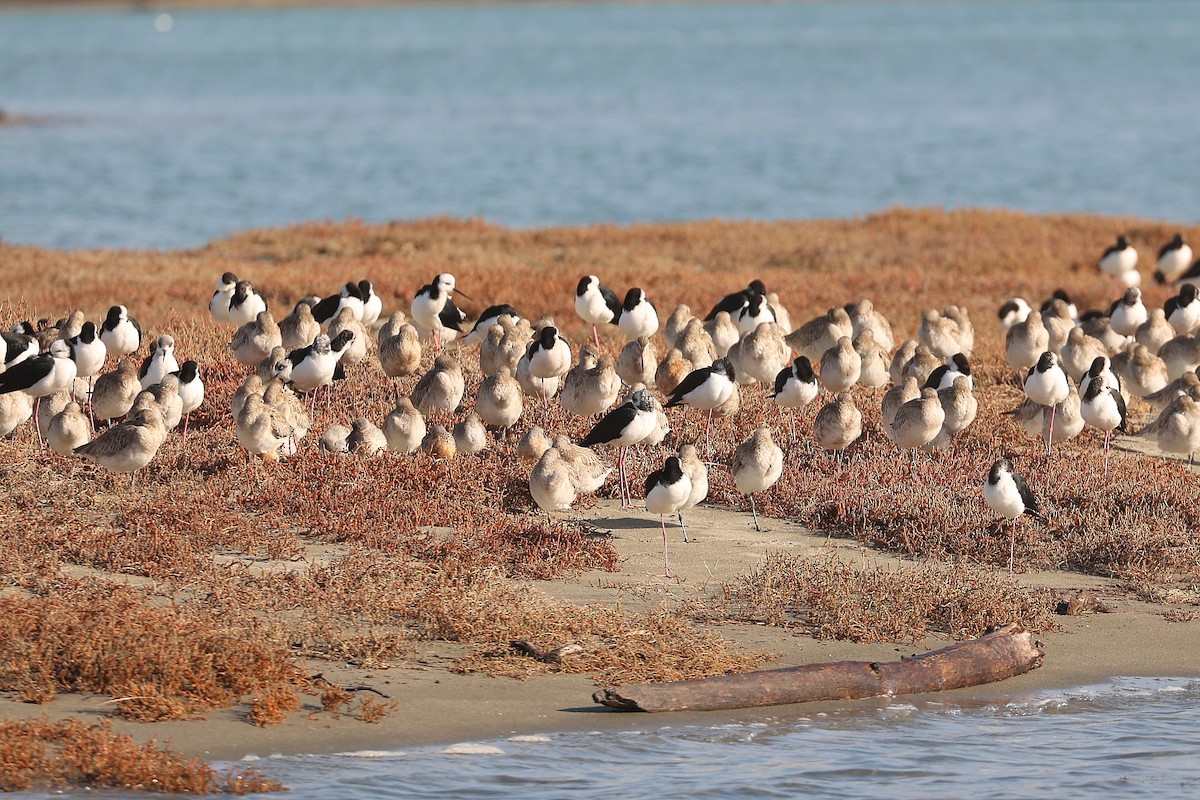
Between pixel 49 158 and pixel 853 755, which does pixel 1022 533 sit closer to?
pixel 853 755

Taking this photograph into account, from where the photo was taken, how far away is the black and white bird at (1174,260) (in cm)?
2841

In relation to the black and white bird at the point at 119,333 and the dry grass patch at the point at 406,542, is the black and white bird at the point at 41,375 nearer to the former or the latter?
the dry grass patch at the point at 406,542

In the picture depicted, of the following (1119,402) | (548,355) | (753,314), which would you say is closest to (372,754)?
(548,355)

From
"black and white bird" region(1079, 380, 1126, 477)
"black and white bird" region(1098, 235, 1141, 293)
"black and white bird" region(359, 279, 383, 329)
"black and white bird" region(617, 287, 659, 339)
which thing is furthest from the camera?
"black and white bird" region(1098, 235, 1141, 293)

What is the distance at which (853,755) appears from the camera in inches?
373

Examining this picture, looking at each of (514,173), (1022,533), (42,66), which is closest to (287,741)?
(1022,533)

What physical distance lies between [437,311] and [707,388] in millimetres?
5475

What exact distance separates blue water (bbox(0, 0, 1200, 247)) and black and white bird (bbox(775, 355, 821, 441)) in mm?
26899

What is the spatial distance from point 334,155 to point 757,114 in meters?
24.0

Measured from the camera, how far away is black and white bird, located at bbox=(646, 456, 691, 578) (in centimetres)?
1226

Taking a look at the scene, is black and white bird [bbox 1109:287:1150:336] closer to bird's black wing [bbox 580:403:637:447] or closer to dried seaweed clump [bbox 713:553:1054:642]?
bird's black wing [bbox 580:403:637:447]

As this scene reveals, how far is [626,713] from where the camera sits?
9.80m

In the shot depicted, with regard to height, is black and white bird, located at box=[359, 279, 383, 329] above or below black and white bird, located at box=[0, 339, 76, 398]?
Result: above

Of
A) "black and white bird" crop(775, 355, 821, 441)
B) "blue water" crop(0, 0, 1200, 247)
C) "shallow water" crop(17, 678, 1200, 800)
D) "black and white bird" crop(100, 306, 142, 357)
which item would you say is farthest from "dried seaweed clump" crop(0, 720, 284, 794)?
"blue water" crop(0, 0, 1200, 247)
